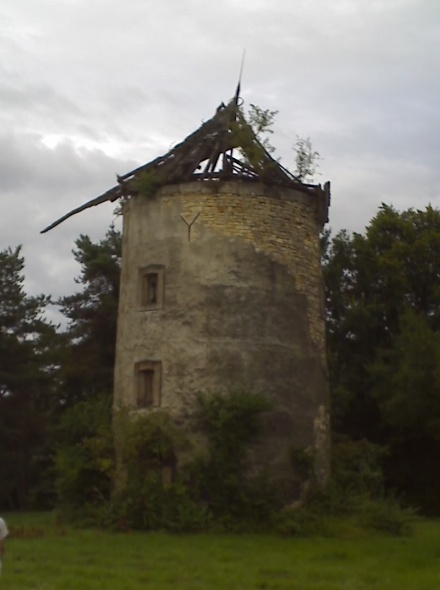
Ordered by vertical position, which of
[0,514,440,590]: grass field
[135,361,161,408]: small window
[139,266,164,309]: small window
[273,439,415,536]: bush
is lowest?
[0,514,440,590]: grass field

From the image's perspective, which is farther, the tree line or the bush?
the tree line

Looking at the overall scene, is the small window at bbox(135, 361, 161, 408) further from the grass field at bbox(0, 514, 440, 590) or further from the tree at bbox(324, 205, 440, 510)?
the tree at bbox(324, 205, 440, 510)

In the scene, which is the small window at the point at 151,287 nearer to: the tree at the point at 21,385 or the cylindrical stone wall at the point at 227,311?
the cylindrical stone wall at the point at 227,311

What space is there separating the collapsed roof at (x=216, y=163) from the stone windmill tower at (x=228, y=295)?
40mm

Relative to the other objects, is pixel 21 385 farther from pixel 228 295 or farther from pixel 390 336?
pixel 228 295

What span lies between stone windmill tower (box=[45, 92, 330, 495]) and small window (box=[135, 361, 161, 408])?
25mm

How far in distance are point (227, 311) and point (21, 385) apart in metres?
18.8

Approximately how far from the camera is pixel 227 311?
23391 mm

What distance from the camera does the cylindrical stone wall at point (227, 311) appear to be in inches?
912

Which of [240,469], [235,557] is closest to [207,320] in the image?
[240,469]

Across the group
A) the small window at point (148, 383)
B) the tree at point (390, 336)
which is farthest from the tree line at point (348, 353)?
the small window at point (148, 383)

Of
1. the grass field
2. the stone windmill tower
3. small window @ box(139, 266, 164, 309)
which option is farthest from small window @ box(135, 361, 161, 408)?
the grass field

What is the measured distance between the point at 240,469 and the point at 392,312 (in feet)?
51.8

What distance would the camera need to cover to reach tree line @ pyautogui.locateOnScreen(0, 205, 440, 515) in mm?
32000
